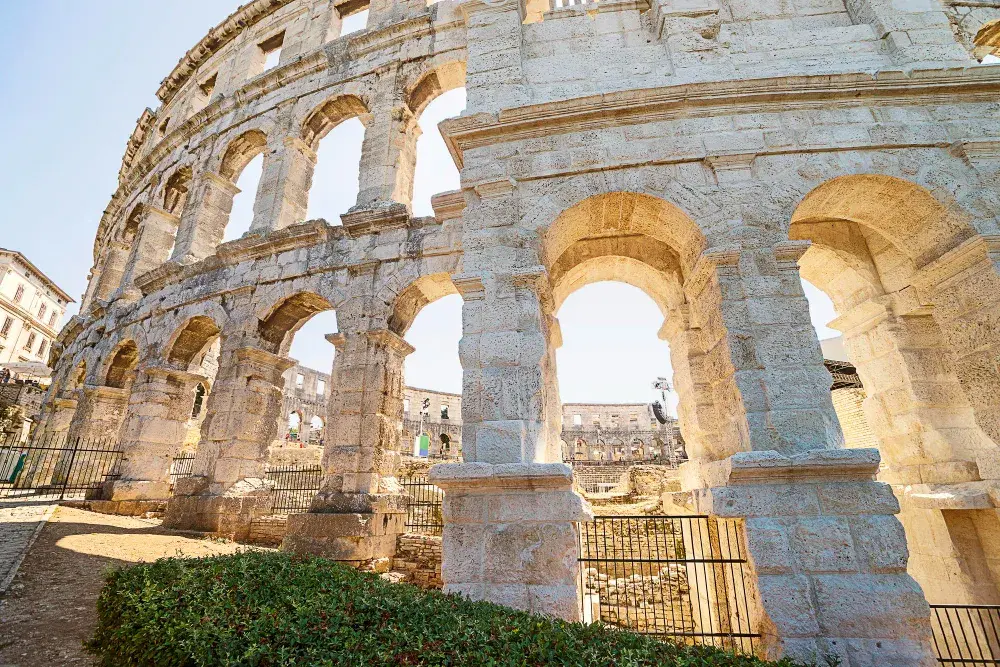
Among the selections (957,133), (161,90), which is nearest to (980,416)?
(957,133)

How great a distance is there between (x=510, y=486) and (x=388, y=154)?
27.1 feet

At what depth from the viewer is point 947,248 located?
4613mm

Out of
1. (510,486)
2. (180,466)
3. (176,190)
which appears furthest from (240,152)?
(510,486)

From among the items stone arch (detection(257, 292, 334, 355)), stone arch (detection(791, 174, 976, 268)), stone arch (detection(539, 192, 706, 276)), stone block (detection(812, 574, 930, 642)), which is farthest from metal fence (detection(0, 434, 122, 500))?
stone arch (detection(791, 174, 976, 268))

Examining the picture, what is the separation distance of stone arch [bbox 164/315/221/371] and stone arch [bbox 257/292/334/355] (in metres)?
1.78

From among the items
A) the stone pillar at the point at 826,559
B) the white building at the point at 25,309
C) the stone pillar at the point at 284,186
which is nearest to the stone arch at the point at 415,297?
the stone pillar at the point at 284,186

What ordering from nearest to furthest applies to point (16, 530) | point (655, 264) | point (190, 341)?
point (655, 264) → point (16, 530) → point (190, 341)

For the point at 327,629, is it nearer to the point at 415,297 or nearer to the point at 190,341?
the point at 415,297

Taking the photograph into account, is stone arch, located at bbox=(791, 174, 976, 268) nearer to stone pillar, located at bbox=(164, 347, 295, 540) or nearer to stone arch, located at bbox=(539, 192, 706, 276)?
stone arch, located at bbox=(539, 192, 706, 276)

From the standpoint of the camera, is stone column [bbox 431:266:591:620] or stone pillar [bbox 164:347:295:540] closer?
stone column [bbox 431:266:591:620]

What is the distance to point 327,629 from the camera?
260 cm

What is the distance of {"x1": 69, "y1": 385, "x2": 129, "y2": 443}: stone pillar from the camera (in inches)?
451

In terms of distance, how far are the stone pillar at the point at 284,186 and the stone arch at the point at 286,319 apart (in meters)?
1.97

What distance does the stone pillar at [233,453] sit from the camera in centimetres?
800
